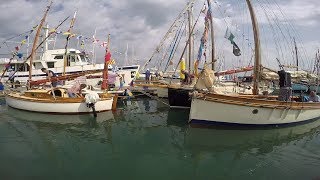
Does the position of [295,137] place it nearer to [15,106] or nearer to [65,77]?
[65,77]

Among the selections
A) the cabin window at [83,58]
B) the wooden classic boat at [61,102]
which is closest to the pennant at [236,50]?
the wooden classic boat at [61,102]

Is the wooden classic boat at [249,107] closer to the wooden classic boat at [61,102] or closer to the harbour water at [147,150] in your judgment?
the harbour water at [147,150]

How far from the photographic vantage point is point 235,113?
61.5 feet

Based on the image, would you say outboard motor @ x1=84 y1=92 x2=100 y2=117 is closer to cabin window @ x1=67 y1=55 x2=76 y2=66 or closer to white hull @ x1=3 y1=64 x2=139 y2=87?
white hull @ x1=3 y1=64 x2=139 y2=87

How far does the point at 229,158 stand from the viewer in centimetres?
1410

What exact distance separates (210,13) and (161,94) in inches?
408

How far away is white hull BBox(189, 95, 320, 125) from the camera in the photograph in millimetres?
18608

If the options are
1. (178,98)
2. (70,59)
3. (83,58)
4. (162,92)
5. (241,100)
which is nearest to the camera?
(241,100)

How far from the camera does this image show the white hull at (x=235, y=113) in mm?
18608

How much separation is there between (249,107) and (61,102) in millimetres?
13439

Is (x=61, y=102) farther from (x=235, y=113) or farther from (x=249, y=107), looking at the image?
(x=249, y=107)

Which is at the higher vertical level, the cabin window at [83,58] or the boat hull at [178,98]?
the cabin window at [83,58]

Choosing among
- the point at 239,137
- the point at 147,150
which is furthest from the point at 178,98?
the point at 147,150

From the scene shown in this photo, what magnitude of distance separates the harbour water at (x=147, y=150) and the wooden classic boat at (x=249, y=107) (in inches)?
25.2
